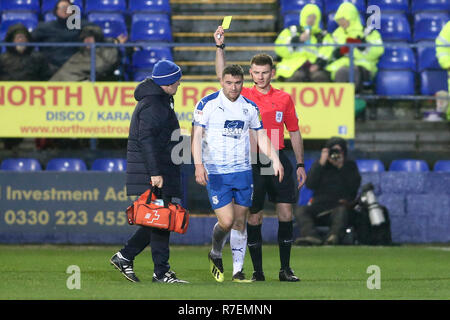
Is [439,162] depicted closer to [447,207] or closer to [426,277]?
[447,207]

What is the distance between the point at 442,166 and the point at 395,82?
65.8 inches

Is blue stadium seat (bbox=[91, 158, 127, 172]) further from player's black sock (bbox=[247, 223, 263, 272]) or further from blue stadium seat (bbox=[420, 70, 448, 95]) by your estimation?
player's black sock (bbox=[247, 223, 263, 272])

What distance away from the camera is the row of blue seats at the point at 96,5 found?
1823cm

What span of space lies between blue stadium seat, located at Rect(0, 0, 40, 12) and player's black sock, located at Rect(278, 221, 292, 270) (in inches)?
384

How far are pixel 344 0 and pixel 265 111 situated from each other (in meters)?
8.45

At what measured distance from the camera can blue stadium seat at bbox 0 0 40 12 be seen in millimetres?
18281

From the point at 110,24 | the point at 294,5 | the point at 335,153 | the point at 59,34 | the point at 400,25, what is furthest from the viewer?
the point at 294,5

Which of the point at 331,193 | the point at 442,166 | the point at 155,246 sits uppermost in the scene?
the point at 442,166

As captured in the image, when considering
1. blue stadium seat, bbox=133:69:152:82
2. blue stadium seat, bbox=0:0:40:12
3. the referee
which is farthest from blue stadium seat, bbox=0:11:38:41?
the referee

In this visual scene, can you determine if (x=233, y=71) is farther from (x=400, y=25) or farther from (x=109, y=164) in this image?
(x=400, y=25)

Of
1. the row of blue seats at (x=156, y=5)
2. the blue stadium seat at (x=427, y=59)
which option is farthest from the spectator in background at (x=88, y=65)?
the blue stadium seat at (x=427, y=59)

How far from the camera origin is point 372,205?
15141 millimetres

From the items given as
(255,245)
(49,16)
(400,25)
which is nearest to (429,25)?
(400,25)

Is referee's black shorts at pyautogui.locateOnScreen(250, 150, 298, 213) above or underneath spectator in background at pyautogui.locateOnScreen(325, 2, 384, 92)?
underneath
